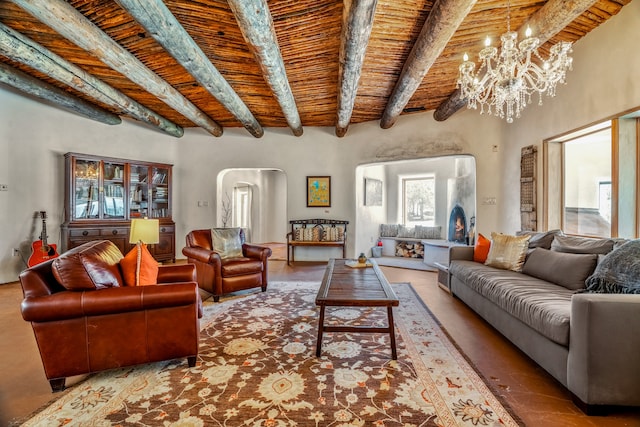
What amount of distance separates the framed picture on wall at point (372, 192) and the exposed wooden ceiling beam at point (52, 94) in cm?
516

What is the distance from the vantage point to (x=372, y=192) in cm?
691

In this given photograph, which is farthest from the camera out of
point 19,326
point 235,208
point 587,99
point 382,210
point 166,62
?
point 235,208

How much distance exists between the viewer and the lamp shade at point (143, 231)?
103 inches

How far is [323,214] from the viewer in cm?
625

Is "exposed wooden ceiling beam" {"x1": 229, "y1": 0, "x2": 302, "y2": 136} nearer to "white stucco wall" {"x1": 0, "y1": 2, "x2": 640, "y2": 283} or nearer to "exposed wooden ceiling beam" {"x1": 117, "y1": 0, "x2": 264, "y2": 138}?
"exposed wooden ceiling beam" {"x1": 117, "y1": 0, "x2": 264, "y2": 138}

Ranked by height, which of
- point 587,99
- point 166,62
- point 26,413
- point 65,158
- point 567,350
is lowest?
point 26,413

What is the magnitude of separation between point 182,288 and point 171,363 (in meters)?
0.63

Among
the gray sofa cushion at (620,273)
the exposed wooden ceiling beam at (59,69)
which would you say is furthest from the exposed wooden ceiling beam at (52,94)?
the gray sofa cushion at (620,273)

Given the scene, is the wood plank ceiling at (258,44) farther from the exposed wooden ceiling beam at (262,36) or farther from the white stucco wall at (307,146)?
the white stucco wall at (307,146)

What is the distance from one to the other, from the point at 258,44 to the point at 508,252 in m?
3.34

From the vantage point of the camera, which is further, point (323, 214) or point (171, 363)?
point (323, 214)

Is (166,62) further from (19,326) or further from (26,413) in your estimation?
(26,413)

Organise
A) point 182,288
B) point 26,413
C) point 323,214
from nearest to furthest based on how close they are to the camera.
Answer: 1. point 26,413
2. point 182,288
3. point 323,214

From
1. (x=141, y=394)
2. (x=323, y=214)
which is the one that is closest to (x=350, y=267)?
(x=141, y=394)
